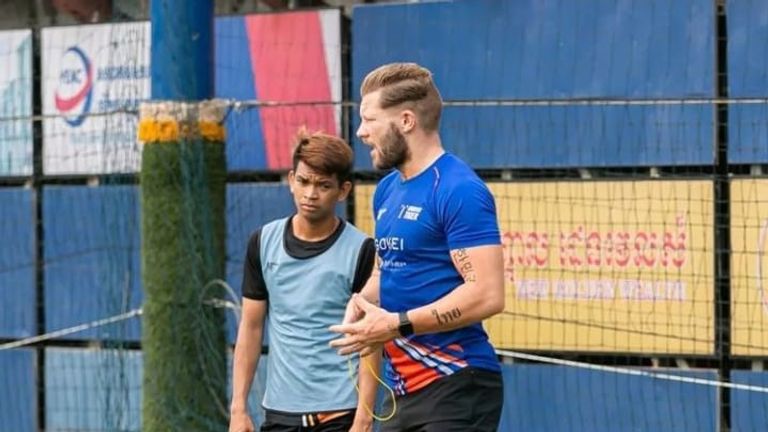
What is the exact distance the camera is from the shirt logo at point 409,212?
4773 millimetres

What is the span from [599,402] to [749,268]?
109 centimetres

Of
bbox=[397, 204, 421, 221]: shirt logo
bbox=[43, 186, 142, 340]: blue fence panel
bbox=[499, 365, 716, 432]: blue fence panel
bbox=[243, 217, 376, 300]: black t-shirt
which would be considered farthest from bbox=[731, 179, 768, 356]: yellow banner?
bbox=[43, 186, 142, 340]: blue fence panel

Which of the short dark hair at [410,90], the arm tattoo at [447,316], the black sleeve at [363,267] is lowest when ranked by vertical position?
the arm tattoo at [447,316]

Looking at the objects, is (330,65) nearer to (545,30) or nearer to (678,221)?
(545,30)

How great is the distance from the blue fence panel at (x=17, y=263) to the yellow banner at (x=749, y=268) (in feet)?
14.3

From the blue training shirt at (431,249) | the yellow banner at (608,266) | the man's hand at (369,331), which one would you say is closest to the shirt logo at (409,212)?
the blue training shirt at (431,249)

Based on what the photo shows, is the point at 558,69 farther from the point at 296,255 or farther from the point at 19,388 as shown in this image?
the point at 19,388

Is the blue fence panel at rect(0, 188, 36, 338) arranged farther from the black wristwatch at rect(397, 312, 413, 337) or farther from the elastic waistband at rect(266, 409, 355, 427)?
the black wristwatch at rect(397, 312, 413, 337)

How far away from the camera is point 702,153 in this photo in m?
7.63

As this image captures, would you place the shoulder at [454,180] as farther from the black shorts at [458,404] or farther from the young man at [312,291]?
the young man at [312,291]

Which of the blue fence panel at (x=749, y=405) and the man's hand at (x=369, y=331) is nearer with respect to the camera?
the man's hand at (x=369, y=331)

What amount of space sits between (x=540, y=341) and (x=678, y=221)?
3.32 ft

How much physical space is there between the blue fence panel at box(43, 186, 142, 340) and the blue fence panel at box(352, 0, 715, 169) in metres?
1.53

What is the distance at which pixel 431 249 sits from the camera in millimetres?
4770
